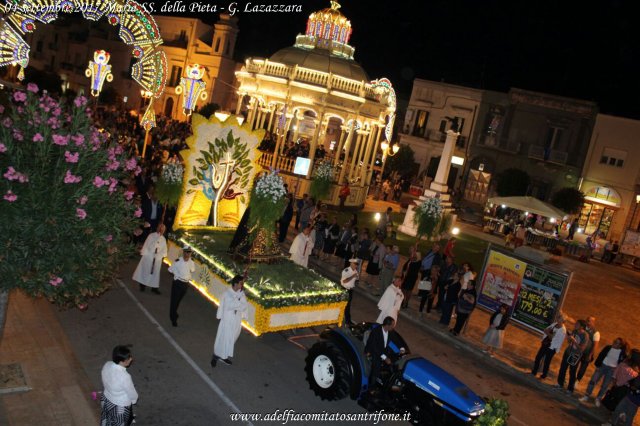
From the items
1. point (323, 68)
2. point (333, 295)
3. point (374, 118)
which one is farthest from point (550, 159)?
point (333, 295)

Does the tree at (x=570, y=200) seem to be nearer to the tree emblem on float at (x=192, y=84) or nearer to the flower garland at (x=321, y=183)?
the flower garland at (x=321, y=183)

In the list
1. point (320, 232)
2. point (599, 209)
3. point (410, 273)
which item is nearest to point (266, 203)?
point (410, 273)

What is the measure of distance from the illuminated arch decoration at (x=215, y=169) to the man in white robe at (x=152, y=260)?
1944 mm

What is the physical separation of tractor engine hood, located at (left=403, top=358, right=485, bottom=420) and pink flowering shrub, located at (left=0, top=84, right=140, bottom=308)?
4.75 m

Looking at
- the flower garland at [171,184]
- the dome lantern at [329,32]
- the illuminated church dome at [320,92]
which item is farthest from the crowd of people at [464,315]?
the dome lantern at [329,32]

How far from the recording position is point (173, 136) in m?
29.7

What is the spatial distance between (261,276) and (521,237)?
1889 cm

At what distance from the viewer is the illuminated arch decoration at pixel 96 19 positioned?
16.8m

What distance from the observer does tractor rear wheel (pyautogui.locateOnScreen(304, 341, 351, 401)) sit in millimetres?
8531

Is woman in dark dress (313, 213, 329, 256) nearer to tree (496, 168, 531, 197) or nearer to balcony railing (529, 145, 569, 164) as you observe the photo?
tree (496, 168, 531, 197)

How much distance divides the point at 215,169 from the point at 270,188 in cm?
290

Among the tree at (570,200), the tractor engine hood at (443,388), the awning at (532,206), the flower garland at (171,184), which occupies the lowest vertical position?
the tractor engine hood at (443,388)

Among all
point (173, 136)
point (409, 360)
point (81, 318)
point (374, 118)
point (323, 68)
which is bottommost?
point (81, 318)

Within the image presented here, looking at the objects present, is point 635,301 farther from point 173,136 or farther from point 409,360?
point 173,136
